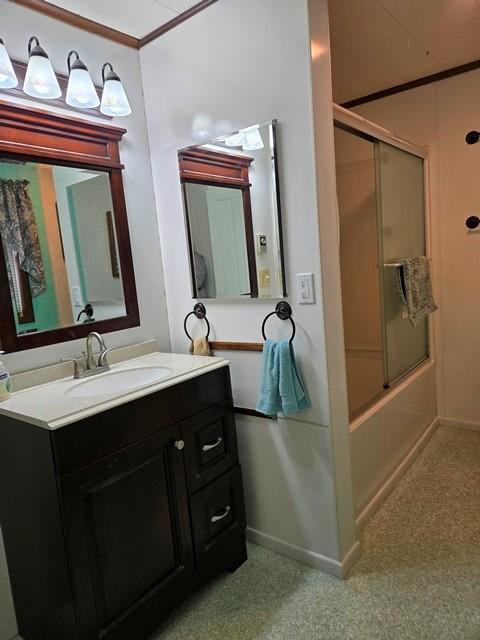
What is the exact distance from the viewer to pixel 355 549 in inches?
72.6

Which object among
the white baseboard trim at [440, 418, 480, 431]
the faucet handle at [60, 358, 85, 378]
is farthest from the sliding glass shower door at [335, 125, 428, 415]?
the faucet handle at [60, 358, 85, 378]

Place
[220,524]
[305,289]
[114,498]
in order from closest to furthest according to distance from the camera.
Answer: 1. [114,498]
2. [305,289]
3. [220,524]

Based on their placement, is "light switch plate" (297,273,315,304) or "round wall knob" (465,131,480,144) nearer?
"light switch plate" (297,273,315,304)

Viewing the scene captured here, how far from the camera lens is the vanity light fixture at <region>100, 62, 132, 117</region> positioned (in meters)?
1.75

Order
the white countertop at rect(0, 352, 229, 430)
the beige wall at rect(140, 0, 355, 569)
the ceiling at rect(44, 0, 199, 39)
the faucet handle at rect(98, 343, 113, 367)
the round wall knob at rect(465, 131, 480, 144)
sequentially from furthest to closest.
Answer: the round wall knob at rect(465, 131, 480, 144) → the faucet handle at rect(98, 343, 113, 367) → the ceiling at rect(44, 0, 199, 39) → the beige wall at rect(140, 0, 355, 569) → the white countertop at rect(0, 352, 229, 430)

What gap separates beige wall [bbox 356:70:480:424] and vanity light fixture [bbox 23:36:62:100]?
2195 mm

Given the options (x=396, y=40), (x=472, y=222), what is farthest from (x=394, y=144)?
(x=472, y=222)

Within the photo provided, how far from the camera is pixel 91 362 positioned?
5.77 feet

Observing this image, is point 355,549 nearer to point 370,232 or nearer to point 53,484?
point 53,484

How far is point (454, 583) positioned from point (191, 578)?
1016 millimetres

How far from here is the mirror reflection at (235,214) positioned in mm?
1683

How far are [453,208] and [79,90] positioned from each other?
233 cm

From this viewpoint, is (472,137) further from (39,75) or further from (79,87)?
(39,75)

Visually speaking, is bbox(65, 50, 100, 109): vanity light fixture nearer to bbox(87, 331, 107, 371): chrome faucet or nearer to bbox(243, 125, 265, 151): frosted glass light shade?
bbox(243, 125, 265, 151): frosted glass light shade
